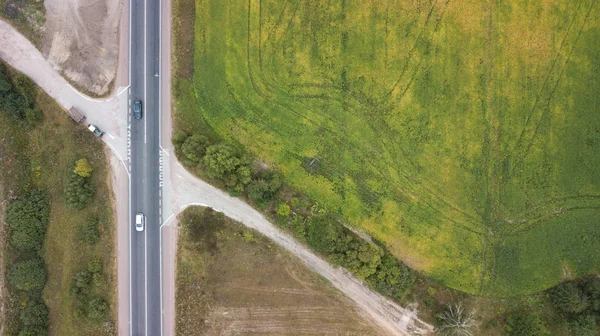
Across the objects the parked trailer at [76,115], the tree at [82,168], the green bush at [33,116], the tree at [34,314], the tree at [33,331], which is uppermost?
the parked trailer at [76,115]

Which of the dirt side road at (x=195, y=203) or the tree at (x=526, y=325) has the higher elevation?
the tree at (x=526, y=325)

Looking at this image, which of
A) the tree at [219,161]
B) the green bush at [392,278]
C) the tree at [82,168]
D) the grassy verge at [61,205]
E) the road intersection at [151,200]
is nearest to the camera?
the tree at [219,161]

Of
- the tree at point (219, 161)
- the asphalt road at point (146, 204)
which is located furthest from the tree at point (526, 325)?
the asphalt road at point (146, 204)

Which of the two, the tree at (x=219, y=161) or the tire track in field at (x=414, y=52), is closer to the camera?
the tree at (x=219, y=161)

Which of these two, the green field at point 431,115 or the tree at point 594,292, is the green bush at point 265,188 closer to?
the green field at point 431,115

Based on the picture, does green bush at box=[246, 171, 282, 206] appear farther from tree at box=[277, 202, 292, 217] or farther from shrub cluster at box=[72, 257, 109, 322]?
shrub cluster at box=[72, 257, 109, 322]

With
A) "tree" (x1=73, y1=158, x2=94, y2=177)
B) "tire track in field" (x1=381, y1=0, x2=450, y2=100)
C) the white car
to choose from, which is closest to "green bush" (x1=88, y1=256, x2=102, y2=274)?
the white car

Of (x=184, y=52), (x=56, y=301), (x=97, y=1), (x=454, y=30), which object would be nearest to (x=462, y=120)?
(x=454, y=30)
